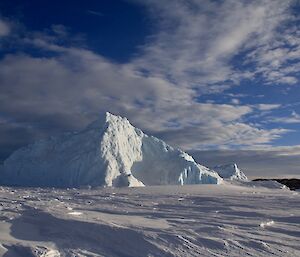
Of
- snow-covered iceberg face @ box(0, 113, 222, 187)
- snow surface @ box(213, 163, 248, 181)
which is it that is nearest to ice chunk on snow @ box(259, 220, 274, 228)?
snow-covered iceberg face @ box(0, 113, 222, 187)

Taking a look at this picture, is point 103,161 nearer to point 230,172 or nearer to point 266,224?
point 230,172

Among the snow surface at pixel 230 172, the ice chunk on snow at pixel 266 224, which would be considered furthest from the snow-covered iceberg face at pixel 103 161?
the ice chunk on snow at pixel 266 224

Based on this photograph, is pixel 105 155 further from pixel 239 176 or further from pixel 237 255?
pixel 237 255

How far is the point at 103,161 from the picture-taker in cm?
3086

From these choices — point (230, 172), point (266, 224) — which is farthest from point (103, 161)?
point (266, 224)

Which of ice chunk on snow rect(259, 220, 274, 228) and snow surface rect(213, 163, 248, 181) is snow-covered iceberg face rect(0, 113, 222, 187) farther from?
ice chunk on snow rect(259, 220, 274, 228)

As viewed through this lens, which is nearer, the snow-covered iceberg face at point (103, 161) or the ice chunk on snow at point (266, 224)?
the ice chunk on snow at point (266, 224)

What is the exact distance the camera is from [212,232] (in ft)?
26.3

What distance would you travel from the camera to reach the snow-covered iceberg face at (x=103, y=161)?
3123 cm

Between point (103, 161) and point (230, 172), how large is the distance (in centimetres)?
2019

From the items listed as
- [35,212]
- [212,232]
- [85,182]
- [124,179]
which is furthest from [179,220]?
[85,182]

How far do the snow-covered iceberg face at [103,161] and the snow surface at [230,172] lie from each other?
11094 mm

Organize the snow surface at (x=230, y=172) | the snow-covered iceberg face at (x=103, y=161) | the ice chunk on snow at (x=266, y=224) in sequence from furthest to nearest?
1. the snow surface at (x=230, y=172)
2. the snow-covered iceberg face at (x=103, y=161)
3. the ice chunk on snow at (x=266, y=224)

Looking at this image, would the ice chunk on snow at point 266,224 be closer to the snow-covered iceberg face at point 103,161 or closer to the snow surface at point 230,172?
the snow-covered iceberg face at point 103,161
